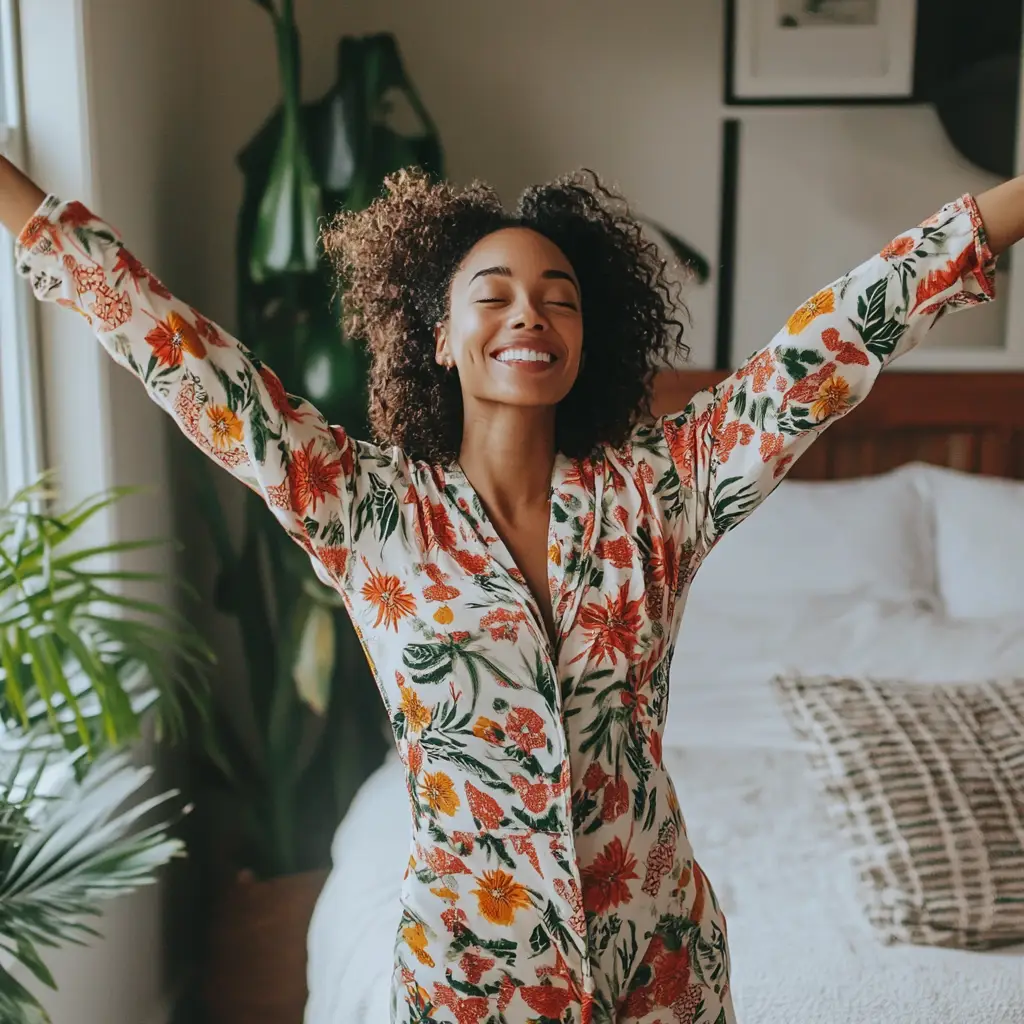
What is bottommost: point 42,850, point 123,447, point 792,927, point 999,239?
point 792,927

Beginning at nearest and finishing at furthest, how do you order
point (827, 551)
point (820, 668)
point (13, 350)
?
point (13, 350), point (820, 668), point (827, 551)

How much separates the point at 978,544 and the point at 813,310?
5.03 feet

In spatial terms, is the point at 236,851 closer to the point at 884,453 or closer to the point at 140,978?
the point at 140,978

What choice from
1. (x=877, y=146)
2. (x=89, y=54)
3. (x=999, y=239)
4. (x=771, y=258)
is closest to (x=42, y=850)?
(x=999, y=239)

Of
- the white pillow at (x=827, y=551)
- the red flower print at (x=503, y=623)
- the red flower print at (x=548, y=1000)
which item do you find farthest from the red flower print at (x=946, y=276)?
the white pillow at (x=827, y=551)

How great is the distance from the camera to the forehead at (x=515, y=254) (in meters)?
1.11

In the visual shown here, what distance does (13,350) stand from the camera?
189 cm

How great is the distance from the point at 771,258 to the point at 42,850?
6.34 ft

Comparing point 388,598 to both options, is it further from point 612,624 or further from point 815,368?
point 815,368

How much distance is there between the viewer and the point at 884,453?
2.59 metres

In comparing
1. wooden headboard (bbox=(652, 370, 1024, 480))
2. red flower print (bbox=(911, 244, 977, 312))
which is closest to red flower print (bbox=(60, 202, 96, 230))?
red flower print (bbox=(911, 244, 977, 312))

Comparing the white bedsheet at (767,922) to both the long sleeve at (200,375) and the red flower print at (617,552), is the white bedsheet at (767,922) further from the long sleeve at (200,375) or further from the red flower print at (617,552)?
the long sleeve at (200,375)

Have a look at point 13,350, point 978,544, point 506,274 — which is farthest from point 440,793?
point 978,544

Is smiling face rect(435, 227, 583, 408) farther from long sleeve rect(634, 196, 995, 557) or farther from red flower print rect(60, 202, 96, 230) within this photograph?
red flower print rect(60, 202, 96, 230)
